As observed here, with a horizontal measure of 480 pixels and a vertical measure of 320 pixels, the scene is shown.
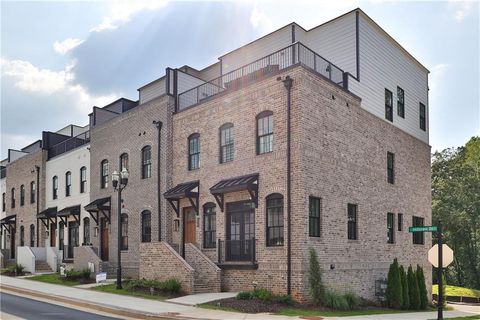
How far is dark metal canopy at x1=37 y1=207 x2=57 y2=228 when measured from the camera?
35.2 m

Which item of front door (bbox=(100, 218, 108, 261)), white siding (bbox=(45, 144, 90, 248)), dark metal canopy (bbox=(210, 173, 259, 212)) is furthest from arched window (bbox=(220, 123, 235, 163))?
white siding (bbox=(45, 144, 90, 248))

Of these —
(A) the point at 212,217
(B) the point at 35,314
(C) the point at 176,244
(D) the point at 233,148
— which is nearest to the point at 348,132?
(D) the point at 233,148

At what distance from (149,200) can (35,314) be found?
10.7 m

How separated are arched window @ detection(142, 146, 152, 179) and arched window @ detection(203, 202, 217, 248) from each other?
4.92m

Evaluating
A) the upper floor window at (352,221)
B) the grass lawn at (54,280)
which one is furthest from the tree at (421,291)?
the grass lawn at (54,280)

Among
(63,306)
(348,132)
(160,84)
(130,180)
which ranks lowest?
(63,306)

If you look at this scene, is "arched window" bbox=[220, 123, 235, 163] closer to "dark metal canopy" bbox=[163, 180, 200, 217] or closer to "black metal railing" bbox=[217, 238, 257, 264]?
"dark metal canopy" bbox=[163, 180, 200, 217]

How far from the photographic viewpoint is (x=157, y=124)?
2541 cm

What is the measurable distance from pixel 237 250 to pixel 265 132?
495 centimetres

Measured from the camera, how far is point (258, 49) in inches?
1080

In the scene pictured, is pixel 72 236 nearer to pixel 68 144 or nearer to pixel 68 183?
pixel 68 183

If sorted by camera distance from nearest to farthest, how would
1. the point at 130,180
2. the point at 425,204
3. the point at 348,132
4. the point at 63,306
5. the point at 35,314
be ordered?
the point at 35,314, the point at 63,306, the point at 348,132, the point at 130,180, the point at 425,204

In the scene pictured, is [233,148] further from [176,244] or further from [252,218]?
[176,244]

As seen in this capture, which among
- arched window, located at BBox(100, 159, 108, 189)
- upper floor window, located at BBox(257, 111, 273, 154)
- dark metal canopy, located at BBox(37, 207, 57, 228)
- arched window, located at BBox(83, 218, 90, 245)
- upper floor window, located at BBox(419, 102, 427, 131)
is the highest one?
upper floor window, located at BBox(419, 102, 427, 131)
